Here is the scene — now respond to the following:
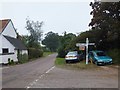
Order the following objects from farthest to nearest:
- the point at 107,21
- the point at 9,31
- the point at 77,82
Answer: the point at 9,31 < the point at 107,21 < the point at 77,82

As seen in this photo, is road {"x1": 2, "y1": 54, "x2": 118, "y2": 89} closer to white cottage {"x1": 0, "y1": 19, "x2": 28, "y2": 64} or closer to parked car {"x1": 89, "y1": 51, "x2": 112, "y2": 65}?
parked car {"x1": 89, "y1": 51, "x2": 112, "y2": 65}

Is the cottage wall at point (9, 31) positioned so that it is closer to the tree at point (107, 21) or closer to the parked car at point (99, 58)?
the tree at point (107, 21)

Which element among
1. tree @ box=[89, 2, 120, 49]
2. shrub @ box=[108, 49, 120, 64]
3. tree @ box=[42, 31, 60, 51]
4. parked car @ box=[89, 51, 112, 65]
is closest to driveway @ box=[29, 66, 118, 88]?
parked car @ box=[89, 51, 112, 65]

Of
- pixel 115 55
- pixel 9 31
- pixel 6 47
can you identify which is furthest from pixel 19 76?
pixel 9 31

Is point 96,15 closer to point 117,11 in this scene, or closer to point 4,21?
point 117,11

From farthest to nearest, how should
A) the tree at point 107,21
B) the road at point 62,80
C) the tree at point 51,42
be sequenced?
the tree at point 51,42 → the tree at point 107,21 → the road at point 62,80

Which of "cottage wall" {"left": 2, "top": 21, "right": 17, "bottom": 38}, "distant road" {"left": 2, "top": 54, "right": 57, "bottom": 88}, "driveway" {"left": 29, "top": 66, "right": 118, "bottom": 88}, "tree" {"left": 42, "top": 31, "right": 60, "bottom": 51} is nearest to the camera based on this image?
"driveway" {"left": 29, "top": 66, "right": 118, "bottom": 88}

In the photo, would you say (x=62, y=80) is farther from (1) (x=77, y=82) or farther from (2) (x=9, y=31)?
(2) (x=9, y=31)

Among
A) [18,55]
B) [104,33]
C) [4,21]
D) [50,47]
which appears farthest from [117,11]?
[50,47]

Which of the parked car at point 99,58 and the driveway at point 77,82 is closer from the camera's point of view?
the driveway at point 77,82

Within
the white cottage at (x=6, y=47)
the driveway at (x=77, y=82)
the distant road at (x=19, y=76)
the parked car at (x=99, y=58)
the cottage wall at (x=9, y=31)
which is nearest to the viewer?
the driveway at (x=77, y=82)

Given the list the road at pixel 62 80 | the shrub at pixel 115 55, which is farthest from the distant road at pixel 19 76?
the shrub at pixel 115 55

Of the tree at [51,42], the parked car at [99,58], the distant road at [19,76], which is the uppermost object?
the tree at [51,42]

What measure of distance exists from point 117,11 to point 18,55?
20242mm
